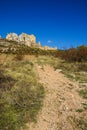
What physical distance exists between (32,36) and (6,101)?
128m

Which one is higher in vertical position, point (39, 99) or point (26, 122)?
point (39, 99)

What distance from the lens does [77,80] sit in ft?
34.7

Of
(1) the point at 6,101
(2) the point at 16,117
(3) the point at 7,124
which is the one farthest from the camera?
(1) the point at 6,101

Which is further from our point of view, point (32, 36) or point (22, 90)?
point (32, 36)

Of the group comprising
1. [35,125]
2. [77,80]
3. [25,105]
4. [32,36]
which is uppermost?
[32,36]

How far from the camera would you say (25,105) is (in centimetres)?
643

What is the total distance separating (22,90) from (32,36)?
127187mm

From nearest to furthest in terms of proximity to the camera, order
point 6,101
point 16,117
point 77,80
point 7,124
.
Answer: point 7,124
point 16,117
point 6,101
point 77,80

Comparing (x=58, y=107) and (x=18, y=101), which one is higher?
(x=18, y=101)

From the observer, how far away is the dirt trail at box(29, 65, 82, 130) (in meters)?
5.44

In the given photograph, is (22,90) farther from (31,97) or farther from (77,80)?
(77,80)

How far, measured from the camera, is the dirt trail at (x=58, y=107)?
17.8ft

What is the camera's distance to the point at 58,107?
663 cm

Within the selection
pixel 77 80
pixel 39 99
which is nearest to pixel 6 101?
pixel 39 99
